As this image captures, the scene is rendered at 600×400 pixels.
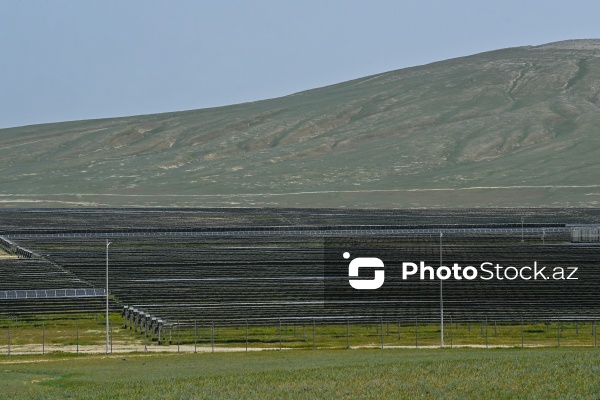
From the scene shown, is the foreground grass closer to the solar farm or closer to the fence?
the fence

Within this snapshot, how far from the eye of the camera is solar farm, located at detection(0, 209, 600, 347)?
229 feet

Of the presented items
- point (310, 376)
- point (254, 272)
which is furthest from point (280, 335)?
point (254, 272)

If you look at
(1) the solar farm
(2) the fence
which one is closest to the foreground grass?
(2) the fence

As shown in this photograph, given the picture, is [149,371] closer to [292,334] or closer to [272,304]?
[292,334]

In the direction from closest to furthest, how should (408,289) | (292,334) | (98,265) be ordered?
1. (292,334)
2. (408,289)
3. (98,265)

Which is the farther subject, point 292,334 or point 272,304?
point 272,304

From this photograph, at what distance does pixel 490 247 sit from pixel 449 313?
44289mm

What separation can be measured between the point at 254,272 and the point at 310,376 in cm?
5521

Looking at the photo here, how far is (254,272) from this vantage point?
321 feet

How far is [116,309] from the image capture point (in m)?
77.1

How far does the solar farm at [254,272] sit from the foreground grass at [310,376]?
30.8ft

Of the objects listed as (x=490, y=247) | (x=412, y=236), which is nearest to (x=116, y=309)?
(x=490, y=247)

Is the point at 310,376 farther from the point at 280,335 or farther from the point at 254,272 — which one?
the point at 254,272

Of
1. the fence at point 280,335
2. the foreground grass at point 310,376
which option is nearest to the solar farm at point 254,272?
the fence at point 280,335
